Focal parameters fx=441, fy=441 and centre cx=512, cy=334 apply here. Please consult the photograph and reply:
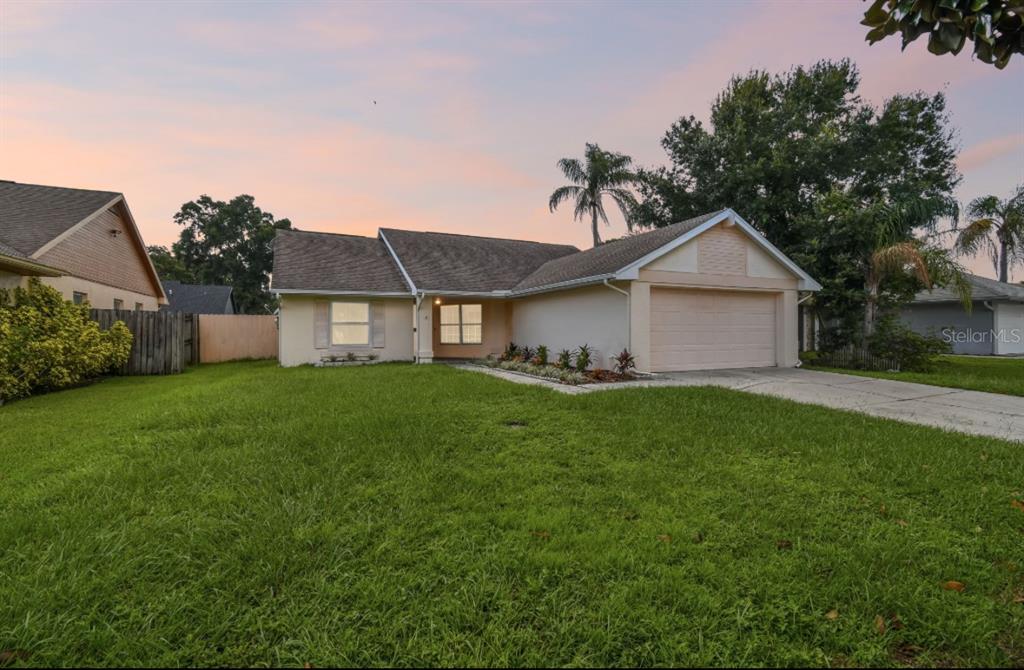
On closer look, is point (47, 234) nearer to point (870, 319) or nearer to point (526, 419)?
point (526, 419)

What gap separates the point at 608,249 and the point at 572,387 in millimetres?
6817

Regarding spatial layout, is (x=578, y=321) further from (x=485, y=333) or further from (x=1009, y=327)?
(x=1009, y=327)

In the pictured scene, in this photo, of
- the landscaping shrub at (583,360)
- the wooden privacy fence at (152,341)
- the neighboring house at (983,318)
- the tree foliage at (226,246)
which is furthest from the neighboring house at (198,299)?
the neighboring house at (983,318)

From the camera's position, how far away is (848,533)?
113 inches

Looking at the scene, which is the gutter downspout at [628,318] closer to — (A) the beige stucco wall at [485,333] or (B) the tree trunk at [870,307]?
(A) the beige stucco wall at [485,333]

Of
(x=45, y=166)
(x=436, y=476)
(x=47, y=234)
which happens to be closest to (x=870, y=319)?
(x=436, y=476)

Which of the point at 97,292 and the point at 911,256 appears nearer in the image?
the point at 911,256

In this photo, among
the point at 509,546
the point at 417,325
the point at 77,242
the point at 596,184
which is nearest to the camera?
the point at 509,546

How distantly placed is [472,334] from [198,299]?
24.2 meters

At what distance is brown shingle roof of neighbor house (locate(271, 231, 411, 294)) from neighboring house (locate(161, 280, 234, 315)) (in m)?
17.0

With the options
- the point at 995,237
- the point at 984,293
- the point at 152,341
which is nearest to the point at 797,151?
the point at 995,237

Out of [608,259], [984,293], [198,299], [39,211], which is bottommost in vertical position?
[984,293]

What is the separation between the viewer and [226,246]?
41.9 meters

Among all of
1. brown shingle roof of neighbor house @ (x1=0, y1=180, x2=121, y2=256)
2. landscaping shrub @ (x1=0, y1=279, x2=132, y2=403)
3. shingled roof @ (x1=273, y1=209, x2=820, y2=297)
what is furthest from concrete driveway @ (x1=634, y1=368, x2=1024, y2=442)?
brown shingle roof of neighbor house @ (x1=0, y1=180, x2=121, y2=256)
